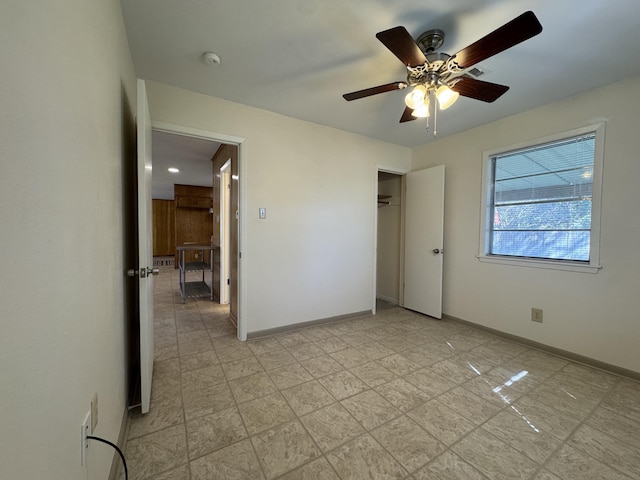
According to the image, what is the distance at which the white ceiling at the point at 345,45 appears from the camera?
4.84ft

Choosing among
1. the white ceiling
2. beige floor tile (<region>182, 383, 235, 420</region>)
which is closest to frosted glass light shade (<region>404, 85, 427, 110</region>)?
the white ceiling

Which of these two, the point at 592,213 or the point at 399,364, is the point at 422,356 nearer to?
the point at 399,364

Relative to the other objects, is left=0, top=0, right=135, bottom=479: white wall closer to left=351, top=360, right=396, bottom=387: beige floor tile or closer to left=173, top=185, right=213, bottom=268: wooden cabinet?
left=351, top=360, right=396, bottom=387: beige floor tile

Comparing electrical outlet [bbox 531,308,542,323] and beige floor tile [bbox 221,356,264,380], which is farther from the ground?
electrical outlet [bbox 531,308,542,323]

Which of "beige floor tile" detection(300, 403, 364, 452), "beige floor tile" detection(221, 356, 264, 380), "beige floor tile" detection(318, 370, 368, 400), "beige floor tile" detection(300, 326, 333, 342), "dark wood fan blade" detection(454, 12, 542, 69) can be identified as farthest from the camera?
"beige floor tile" detection(300, 326, 333, 342)

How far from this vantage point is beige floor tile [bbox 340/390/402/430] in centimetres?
160

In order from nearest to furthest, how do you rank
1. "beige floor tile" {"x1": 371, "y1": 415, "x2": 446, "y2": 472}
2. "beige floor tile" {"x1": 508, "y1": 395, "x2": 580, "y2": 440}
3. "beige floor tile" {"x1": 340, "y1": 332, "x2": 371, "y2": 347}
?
"beige floor tile" {"x1": 371, "y1": 415, "x2": 446, "y2": 472} < "beige floor tile" {"x1": 508, "y1": 395, "x2": 580, "y2": 440} < "beige floor tile" {"x1": 340, "y1": 332, "x2": 371, "y2": 347}

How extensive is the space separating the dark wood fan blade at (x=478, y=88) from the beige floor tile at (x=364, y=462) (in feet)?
7.37

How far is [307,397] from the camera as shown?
1811mm

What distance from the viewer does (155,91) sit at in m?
2.26

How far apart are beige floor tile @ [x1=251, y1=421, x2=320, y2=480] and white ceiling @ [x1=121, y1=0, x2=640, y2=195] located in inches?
96.8

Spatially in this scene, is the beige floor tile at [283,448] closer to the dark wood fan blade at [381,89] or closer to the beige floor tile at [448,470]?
the beige floor tile at [448,470]

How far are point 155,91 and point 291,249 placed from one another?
192cm

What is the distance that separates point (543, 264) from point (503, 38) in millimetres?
2251
